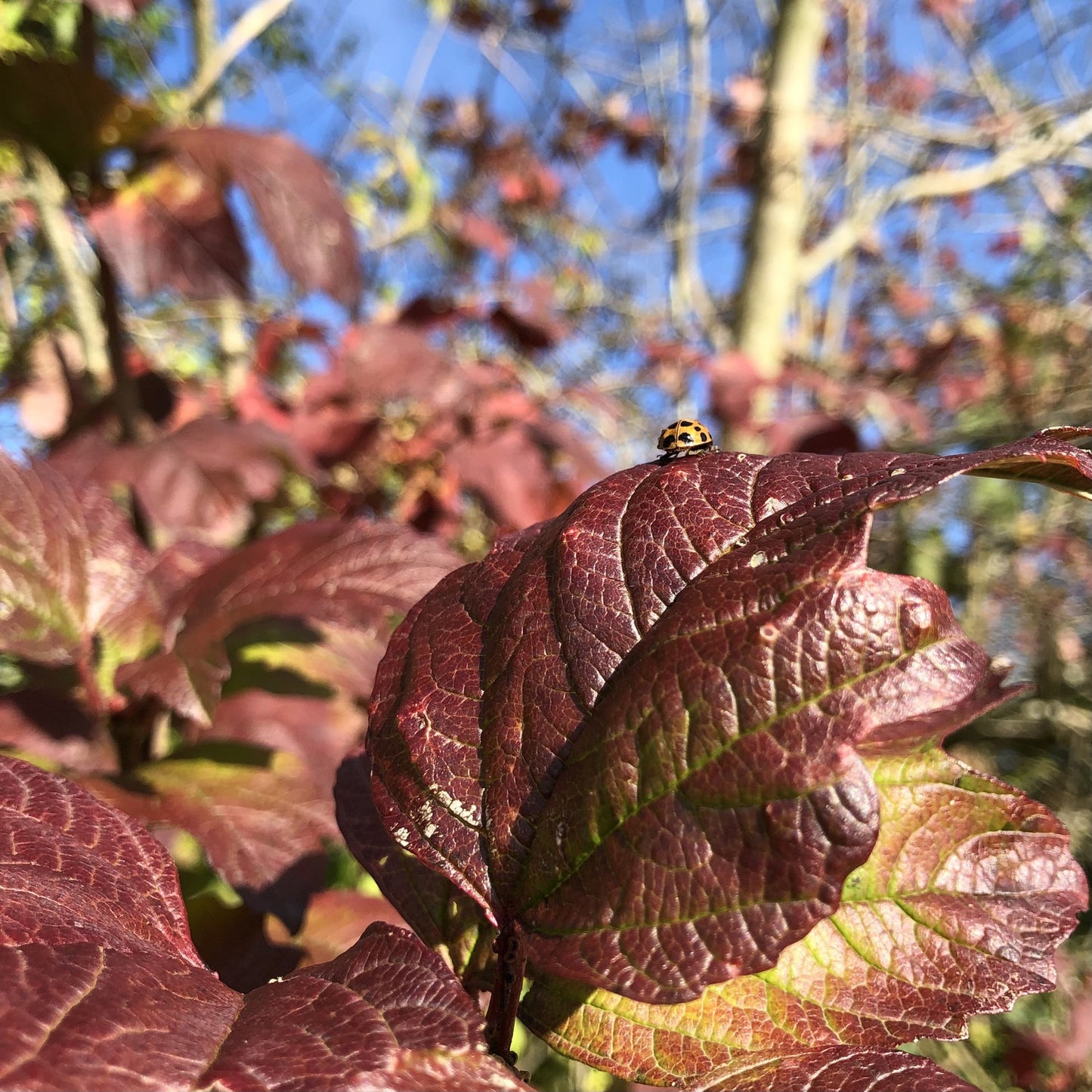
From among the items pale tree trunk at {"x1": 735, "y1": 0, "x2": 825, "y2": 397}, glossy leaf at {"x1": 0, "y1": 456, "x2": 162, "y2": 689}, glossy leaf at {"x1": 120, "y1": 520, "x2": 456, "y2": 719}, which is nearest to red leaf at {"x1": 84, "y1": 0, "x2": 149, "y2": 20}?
glossy leaf at {"x1": 0, "y1": 456, "x2": 162, "y2": 689}

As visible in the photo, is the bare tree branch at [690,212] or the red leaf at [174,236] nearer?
the red leaf at [174,236]

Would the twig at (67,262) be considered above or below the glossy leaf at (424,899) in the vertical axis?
above

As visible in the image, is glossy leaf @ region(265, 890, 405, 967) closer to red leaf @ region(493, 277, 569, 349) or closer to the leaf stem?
the leaf stem

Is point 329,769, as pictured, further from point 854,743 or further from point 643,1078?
point 854,743

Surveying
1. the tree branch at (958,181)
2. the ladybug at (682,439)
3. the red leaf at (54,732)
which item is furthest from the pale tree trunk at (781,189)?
the red leaf at (54,732)

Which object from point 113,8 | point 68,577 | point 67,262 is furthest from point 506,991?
point 67,262

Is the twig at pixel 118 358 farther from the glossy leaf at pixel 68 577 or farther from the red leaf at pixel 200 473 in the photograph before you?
the glossy leaf at pixel 68 577

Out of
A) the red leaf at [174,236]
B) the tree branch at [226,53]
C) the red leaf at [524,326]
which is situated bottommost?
the red leaf at [174,236]
